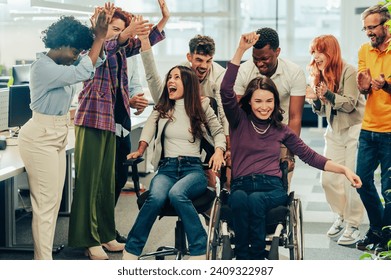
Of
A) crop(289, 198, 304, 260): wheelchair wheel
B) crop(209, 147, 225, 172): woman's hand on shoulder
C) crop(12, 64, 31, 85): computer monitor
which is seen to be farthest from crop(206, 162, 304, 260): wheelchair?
crop(12, 64, 31, 85): computer monitor

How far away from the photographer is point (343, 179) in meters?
4.02

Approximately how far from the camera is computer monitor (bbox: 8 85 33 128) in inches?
161

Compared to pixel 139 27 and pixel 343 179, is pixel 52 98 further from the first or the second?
pixel 343 179

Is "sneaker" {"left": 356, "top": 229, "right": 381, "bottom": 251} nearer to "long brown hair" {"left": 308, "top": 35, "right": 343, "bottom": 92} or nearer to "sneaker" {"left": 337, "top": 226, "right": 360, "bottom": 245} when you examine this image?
"sneaker" {"left": 337, "top": 226, "right": 360, "bottom": 245}

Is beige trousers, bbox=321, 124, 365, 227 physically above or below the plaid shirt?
below

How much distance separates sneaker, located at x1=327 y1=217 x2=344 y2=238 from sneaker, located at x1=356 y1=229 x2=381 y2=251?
0.27 meters

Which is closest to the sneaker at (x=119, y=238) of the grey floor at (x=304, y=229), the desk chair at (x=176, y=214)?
the grey floor at (x=304, y=229)

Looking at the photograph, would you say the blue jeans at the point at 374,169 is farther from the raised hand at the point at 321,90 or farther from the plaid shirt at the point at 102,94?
the plaid shirt at the point at 102,94

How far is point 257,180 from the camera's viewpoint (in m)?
2.94

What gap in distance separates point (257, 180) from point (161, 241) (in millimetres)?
1194

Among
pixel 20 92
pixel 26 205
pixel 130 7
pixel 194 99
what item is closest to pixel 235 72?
pixel 194 99

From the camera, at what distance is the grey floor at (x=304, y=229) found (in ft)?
12.2

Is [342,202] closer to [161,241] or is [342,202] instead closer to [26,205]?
[161,241]
